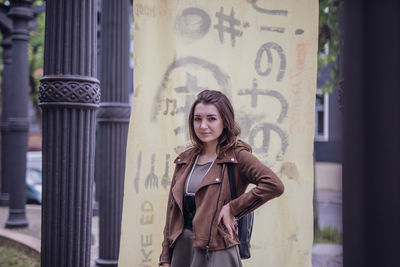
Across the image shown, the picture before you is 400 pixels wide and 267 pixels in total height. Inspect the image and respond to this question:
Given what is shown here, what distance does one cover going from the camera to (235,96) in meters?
3.63

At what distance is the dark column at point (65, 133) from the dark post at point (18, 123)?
5227 mm

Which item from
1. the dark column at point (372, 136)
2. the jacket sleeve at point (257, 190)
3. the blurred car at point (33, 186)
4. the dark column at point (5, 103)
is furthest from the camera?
the blurred car at point (33, 186)

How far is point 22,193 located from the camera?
8.13 m

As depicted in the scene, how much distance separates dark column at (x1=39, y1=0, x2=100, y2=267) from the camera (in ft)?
10.2

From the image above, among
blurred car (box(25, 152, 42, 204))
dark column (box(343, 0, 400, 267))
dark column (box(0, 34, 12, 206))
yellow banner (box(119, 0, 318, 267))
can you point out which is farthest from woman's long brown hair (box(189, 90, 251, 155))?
blurred car (box(25, 152, 42, 204))

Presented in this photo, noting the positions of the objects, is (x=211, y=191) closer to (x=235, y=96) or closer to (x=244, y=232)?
(x=244, y=232)

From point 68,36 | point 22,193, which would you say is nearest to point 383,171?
point 68,36

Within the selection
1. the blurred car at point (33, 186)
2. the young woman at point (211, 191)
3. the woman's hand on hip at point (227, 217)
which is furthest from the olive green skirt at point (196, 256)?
the blurred car at point (33, 186)

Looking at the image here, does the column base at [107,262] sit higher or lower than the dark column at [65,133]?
lower

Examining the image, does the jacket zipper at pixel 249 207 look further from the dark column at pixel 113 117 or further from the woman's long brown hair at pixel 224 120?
the dark column at pixel 113 117

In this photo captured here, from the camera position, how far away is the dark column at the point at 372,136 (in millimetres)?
624

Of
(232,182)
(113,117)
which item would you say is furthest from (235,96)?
(113,117)

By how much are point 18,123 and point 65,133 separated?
5.71 metres

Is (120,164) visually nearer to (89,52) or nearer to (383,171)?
(89,52)
